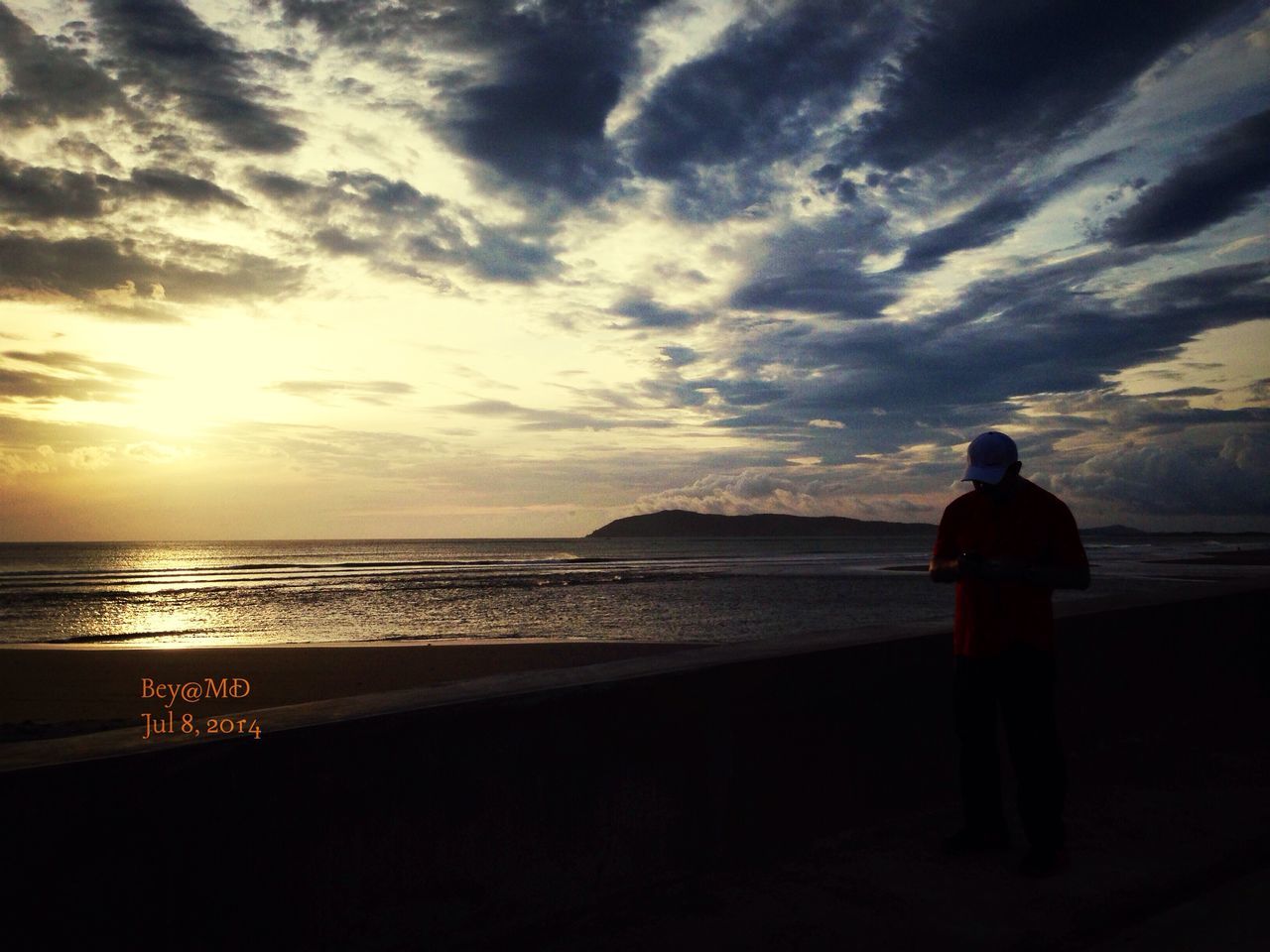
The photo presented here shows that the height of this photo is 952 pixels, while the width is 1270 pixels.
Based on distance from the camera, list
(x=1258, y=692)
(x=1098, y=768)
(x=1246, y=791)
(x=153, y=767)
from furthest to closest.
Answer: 1. (x=1258, y=692)
2. (x=1098, y=768)
3. (x=1246, y=791)
4. (x=153, y=767)

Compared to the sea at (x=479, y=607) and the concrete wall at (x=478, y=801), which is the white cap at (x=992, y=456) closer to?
the concrete wall at (x=478, y=801)

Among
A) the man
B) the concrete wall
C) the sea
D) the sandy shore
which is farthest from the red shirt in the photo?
the sea

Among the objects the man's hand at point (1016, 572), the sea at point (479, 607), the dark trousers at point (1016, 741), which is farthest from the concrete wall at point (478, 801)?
the sea at point (479, 607)

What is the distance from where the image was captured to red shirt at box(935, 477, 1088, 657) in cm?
362

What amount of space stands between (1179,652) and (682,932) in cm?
463

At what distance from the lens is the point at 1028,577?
138 inches

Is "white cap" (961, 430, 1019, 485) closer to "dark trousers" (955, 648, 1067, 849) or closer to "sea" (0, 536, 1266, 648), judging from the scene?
"dark trousers" (955, 648, 1067, 849)

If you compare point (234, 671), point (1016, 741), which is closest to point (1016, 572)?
point (1016, 741)

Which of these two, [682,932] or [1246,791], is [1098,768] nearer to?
[1246,791]

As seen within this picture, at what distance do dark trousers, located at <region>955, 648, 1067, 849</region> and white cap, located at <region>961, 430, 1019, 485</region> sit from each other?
2.39ft

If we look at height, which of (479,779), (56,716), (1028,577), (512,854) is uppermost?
(1028,577)

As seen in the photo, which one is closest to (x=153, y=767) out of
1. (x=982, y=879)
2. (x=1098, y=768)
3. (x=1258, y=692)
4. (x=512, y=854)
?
(x=512, y=854)

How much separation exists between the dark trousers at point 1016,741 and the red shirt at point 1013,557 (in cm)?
8

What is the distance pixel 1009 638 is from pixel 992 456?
0.76m
